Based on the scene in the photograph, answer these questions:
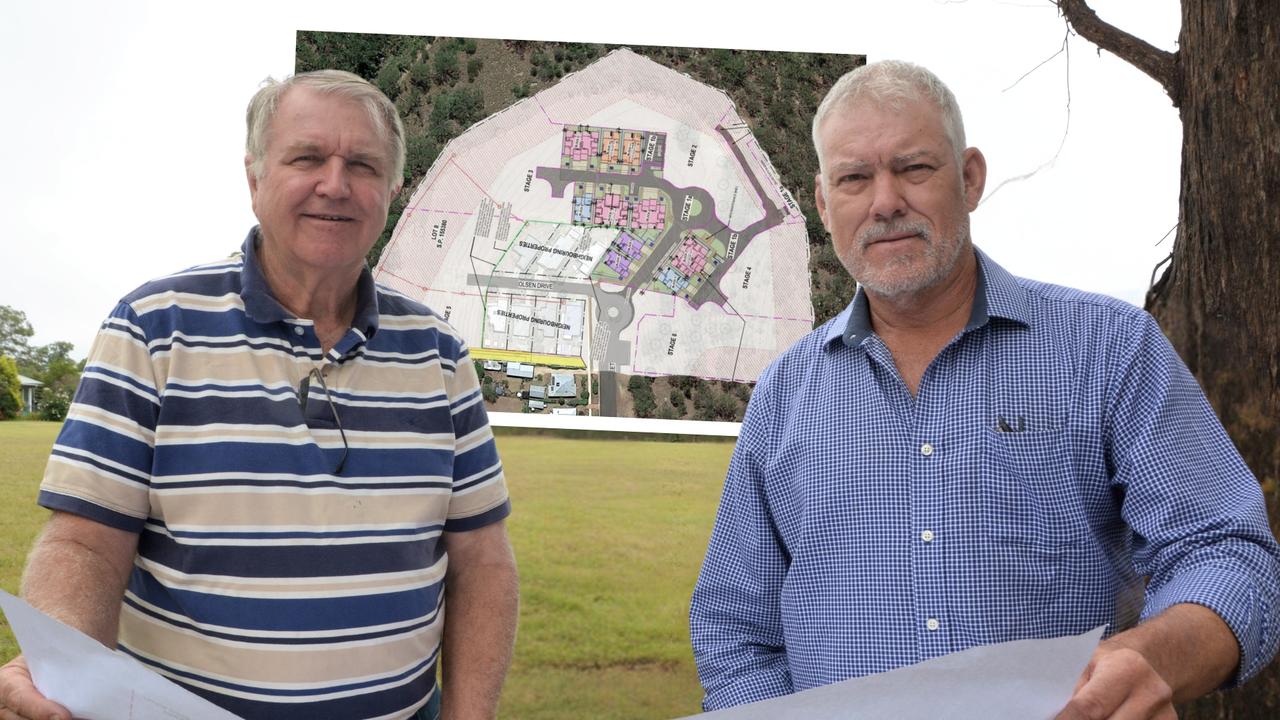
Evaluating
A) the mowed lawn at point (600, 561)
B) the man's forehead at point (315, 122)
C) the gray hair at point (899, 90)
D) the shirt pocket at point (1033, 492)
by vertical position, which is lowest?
the mowed lawn at point (600, 561)

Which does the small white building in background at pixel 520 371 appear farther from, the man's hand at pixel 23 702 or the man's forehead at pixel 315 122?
the man's hand at pixel 23 702

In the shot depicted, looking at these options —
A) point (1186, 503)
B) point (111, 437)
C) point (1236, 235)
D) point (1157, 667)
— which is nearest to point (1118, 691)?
point (1157, 667)

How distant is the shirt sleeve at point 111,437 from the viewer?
1377 millimetres

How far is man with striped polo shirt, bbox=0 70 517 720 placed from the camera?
1.44 meters

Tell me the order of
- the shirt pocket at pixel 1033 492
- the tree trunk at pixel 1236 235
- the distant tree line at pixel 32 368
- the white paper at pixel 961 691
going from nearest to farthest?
the white paper at pixel 961 691 < the shirt pocket at pixel 1033 492 < the tree trunk at pixel 1236 235 < the distant tree line at pixel 32 368

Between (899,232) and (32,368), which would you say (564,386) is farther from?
(32,368)

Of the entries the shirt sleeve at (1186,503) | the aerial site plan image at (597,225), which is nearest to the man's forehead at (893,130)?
the shirt sleeve at (1186,503)

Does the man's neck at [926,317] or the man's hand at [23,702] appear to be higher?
the man's neck at [926,317]

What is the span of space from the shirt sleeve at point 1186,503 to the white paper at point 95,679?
1191mm

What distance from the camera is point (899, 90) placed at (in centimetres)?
161

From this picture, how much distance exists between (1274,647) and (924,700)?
0.68 meters

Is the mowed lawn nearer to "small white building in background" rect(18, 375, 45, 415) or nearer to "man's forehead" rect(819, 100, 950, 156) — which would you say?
"small white building in background" rect(18, 375, 45, 415)

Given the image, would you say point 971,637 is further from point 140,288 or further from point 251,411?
point 140,288

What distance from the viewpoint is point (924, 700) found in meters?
0.96
